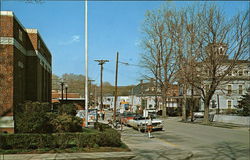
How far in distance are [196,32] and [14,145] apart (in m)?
24.4

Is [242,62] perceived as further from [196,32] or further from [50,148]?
[50,148]

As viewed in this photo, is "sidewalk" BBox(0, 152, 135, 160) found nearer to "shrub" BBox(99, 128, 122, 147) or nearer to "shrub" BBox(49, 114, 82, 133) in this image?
"shrub" BBox(99, 128, 122, 147)

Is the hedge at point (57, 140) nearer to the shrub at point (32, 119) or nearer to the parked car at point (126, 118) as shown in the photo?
the shrub at point (32, 119)

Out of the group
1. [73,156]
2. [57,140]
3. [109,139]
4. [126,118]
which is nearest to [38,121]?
[57,140]

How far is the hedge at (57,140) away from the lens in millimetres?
12805

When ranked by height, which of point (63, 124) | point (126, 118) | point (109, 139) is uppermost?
point (63, 124)

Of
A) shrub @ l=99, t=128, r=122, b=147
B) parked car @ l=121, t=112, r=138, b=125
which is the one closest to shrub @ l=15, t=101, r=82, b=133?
shrub @ l=99, t=128, r=122, b=147

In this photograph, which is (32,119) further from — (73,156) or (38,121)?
(73,156)

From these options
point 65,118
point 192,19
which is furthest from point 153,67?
point 65,118

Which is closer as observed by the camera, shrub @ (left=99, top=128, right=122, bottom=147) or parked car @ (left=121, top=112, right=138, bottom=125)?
shrub @ (left=99, top=128, right=122, bottom=147)

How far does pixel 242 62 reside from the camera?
96.7ft

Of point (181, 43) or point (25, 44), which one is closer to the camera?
point (25, 44)

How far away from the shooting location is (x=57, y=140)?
13352 millimetres

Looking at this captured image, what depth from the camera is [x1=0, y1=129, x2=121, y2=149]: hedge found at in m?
12.8
